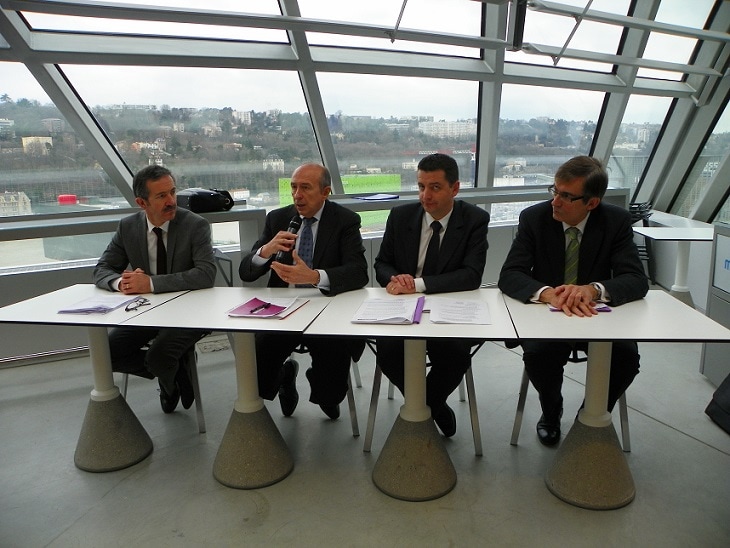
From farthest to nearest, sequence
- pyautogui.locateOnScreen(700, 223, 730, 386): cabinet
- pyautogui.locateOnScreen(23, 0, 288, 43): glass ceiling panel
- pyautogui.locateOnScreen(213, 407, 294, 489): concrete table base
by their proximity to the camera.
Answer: pyautogui.locateOnScreen(23, 0, 288, 43): glass ceiling panel < pyautogui.locateOnScreen(700, 223, 730, 386): cabinet < pyautogui.locateOnScreen(213, 407, 294, 489): concrete table base

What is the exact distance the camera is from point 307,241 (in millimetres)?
2971

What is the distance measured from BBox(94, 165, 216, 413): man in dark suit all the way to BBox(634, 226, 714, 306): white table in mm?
3105

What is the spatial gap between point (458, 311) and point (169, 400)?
1831 millimetres

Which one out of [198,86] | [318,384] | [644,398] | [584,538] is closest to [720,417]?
[584,538]

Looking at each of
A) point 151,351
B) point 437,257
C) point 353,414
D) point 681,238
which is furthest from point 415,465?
point 681,238

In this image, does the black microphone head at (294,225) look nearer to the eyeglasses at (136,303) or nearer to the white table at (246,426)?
the white table at (246,426)

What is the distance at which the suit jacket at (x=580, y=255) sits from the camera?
2.43 metres

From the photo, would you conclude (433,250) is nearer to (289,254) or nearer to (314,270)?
(314,270)

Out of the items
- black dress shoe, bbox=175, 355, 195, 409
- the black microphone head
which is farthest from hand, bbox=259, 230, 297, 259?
black dress shoe, bbox=175, 355, 195, 409

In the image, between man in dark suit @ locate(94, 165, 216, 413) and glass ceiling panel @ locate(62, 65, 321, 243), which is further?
glass ceiling panel @ locate(62, 65, 321, 243)

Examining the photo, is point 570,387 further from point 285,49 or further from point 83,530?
point 285,49

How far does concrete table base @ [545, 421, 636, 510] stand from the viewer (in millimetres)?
2182

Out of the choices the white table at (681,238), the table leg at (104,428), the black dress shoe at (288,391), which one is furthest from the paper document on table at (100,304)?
the white table at (681,238)

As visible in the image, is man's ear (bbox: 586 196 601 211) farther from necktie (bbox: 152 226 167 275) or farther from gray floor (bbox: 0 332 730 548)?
necktie (bbox: 152 226 167 275)
